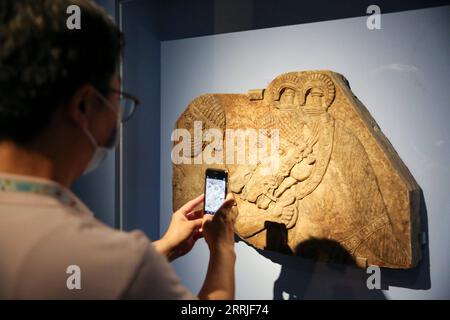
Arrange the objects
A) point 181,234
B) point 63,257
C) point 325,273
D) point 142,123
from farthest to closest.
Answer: point 142,123 → point 325,273 → point 181,234 → point 63,257

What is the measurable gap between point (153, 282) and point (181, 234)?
0.82 m

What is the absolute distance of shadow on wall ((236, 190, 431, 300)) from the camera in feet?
5.87

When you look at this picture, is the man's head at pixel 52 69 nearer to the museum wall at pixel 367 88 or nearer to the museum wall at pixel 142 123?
the museum wall at pixel 367 88

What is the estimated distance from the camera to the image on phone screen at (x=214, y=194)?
175 centimetres

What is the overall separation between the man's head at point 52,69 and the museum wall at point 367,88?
1.26 meters

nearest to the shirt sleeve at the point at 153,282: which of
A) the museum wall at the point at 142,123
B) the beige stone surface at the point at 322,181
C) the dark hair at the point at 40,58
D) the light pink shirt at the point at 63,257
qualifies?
the light pink shirt at the point at 63,257

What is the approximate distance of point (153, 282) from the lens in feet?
2.62

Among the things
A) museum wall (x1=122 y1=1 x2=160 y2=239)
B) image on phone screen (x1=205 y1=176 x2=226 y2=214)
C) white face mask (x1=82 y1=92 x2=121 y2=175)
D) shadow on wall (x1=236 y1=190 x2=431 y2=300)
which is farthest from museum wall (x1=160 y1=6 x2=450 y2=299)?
white face mask (x1=82 y1=92 x2=121 y2=175)

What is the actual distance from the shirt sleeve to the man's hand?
72 cm

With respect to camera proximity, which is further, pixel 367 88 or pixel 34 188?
pixel 367 88

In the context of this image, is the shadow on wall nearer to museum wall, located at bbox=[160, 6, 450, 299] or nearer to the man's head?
museum wall, located at bbox=[160, 6, 450, 299]

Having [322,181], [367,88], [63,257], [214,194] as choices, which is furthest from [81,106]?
[367,88]

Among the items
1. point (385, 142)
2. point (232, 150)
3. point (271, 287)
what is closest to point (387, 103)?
point (385, 142)

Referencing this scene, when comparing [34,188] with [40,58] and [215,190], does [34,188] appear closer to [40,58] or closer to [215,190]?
[40,58]
